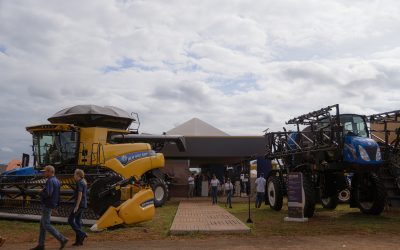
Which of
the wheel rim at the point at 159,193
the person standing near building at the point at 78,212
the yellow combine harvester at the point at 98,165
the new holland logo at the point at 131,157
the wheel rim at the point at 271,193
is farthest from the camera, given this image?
the wheel rim at the point at 159,193

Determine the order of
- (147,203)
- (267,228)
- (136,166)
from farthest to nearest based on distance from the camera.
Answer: (136,166)
(147,203)
(267,228)

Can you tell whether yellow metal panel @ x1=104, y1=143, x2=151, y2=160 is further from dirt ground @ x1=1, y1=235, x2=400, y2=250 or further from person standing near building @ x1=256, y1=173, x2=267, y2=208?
dirt ground @ x1=1, y1=235, x2=400, y2=250

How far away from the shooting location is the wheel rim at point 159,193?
2042 centimetres

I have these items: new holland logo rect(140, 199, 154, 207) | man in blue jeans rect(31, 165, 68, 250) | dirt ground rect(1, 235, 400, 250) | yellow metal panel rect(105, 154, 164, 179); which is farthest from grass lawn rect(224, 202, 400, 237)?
yellow metal panel rect(105, 154, 164, 179)

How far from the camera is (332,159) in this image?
14.9 m

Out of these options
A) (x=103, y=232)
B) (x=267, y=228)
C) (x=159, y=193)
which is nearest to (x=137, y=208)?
(x=103, y=232)

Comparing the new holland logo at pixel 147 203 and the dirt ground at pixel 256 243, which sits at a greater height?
the new holland logo at pixel 147 203

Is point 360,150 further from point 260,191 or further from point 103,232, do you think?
point 103,232

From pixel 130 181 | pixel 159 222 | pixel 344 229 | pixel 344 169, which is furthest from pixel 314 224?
pixel 130 181

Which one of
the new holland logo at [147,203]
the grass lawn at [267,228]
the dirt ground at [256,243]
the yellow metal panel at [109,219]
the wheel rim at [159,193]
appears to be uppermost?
the wheel rim at [159,193]

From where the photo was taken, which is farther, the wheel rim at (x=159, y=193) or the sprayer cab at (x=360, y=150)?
the wheel rim at (x=159, y=193)

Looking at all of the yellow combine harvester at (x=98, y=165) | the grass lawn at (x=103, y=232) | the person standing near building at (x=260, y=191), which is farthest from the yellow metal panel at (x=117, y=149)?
the person standing near building at (x=260, y=191)

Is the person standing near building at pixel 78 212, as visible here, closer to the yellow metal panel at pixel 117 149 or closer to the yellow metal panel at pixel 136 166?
the yellow metal panel at pixel 136 166

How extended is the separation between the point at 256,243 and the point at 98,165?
8.21 m
